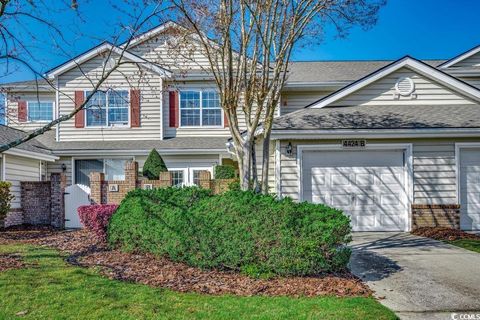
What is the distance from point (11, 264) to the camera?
720cm

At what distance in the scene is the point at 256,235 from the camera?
21.7 ft

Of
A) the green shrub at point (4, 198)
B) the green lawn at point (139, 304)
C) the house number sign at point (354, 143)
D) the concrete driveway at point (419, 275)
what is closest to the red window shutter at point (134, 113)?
the green shrub at point (4, 198)

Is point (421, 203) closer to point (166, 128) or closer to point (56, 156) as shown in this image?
point (166, 128)

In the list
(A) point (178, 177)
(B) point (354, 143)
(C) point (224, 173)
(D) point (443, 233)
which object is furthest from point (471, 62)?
(A) point (178, 177)

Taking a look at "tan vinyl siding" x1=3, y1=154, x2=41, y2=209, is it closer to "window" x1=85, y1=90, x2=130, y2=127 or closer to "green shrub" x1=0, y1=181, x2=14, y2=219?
"green shrub" x1=0, y1=181, x2=14, y2=219

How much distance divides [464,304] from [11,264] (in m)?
7.37

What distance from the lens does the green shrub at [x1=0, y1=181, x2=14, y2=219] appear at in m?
12.3

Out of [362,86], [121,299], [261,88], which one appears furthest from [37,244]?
[362,86]

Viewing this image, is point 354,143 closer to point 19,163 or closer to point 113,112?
point 113,112

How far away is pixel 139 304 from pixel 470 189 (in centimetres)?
1029

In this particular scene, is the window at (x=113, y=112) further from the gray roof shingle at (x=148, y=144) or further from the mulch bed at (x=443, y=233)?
the mulch bed at (x=443, y=233)

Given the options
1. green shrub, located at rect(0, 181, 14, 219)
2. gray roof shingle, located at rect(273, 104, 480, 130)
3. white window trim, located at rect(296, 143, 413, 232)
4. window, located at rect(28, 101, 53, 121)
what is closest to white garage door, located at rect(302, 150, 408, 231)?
white window trim, located at rect(296, 143, 413, 232)

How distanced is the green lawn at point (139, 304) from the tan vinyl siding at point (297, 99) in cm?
1198

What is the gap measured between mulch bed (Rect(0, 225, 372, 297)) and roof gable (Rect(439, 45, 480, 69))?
13440mm
